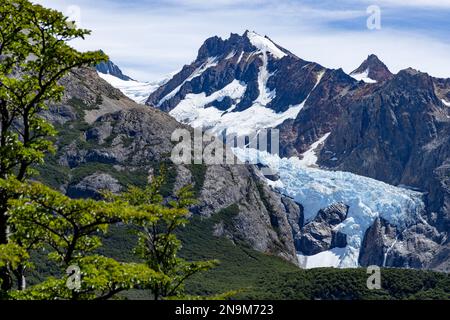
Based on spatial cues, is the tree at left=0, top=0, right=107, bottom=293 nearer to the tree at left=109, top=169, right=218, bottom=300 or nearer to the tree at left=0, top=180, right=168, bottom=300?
the tree at left=0, top=180, right=168, bottom=300

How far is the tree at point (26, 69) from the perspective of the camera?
38.6 metres

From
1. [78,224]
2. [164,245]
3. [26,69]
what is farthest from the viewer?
[164,245]

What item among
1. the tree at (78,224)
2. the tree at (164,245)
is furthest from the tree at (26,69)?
the tree at (164,245)

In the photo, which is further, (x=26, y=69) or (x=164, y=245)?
(x=164, y=245)

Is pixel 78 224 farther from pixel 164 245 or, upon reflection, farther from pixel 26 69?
pixel 164 245

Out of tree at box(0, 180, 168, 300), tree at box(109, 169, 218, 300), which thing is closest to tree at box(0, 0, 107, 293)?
tree at box(0, 180, 168, 300)

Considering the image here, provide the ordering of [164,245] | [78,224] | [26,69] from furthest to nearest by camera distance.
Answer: [164,245], [26,69], [78,224]

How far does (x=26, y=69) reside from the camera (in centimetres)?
4153

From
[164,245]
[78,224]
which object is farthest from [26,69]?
[164,245]

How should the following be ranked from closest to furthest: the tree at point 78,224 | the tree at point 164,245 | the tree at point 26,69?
the tree at point 78,224, the tree at point 26,69, the tree at point 164,245

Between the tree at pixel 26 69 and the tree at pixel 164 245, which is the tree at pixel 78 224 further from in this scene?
the tree at pixel 164 245
